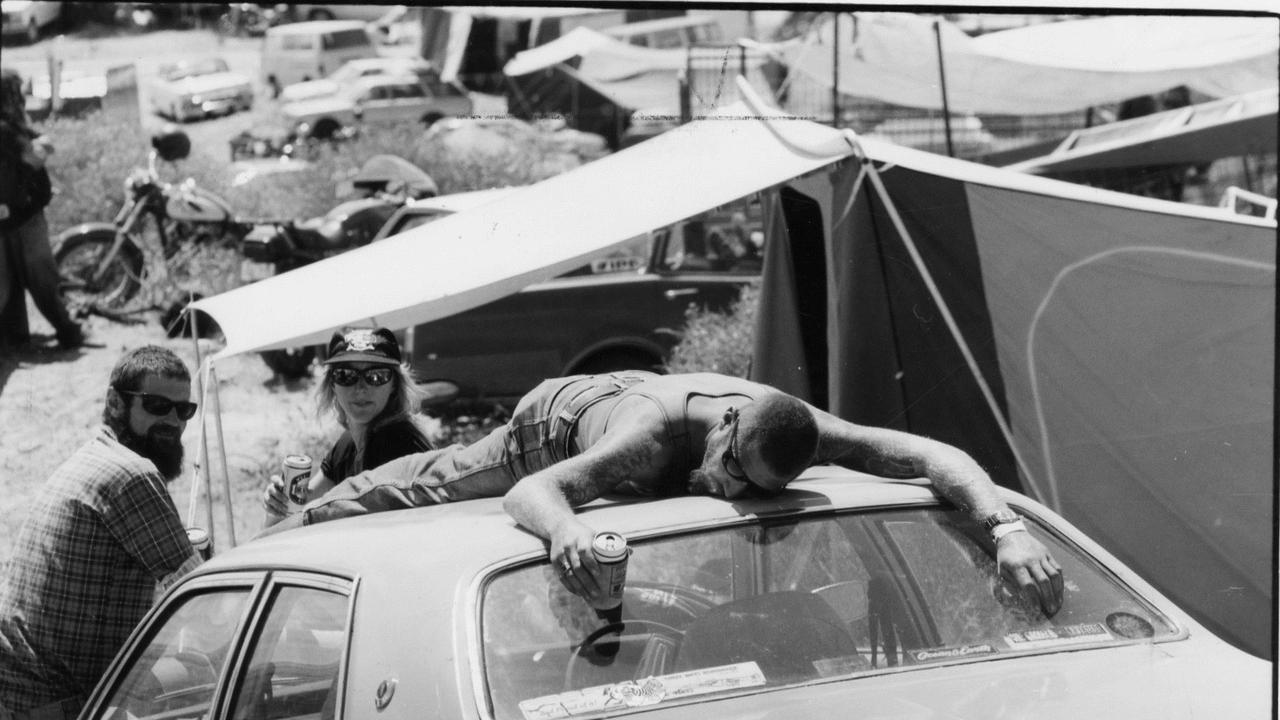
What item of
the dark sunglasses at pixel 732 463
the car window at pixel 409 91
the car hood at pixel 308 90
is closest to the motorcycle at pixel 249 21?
the car hood at pixel 308 90

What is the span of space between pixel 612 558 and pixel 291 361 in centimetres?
677

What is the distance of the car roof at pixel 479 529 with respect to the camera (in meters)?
2.87

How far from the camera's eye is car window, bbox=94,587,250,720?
320cm

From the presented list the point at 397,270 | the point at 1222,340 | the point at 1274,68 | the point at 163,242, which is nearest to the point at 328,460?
the point at 397,270

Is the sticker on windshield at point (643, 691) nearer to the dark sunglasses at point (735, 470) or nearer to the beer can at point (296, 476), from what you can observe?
the dark sunglasses at point (735, 470)

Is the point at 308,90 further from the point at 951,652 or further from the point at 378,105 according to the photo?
the point at 951,652

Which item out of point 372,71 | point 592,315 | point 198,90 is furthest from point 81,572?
point 372,71

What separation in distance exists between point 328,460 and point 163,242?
594 centimetres

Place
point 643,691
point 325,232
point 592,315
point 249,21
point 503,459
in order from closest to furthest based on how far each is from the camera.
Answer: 1. point 643,691
2. point 503,459
3. point 592,315
4. point 325,232
5. point 249,21

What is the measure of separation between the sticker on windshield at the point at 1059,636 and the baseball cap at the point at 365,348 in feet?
8.69

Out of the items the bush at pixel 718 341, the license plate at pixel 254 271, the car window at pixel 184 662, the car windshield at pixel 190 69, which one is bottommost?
the bush at pixel 718 341

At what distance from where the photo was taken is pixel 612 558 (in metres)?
2.71

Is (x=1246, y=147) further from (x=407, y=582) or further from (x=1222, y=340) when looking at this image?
(x=407, y=582)

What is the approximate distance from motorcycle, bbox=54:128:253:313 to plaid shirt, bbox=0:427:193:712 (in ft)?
17.7
